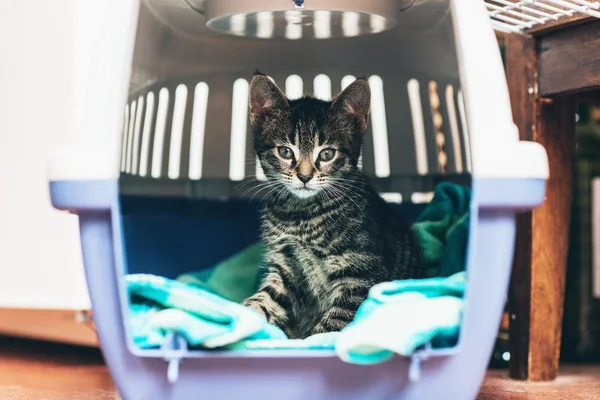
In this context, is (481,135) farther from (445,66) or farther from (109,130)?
(445,66)

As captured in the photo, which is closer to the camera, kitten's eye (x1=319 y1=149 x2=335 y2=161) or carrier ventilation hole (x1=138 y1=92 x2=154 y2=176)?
kitten's eye (x1=319 y1=149 x2=335 y2=161)

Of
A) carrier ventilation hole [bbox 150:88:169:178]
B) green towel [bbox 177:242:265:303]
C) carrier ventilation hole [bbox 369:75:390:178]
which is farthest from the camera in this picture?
carrier ventilation hole [bbox 369:75:390:178]

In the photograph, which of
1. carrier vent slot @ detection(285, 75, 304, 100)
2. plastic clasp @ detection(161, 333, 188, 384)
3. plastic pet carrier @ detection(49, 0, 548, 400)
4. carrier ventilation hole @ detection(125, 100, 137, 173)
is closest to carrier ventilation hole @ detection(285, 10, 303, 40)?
plastic pet carrier @ detection(49, 0, 548, 400)

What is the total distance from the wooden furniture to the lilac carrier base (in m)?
0.48

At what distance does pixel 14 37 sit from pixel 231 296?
0.87 meters

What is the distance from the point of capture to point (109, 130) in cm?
100

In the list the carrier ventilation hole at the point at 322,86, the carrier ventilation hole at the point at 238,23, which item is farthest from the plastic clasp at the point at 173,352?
the carrier ventilation hole at the point at 322,86

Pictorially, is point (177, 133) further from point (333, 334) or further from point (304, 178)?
point (333, 334)

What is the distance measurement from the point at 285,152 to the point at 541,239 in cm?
55

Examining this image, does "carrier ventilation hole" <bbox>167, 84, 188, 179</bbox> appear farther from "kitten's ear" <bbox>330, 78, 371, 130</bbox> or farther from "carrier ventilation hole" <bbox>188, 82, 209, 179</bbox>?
"kitten's ear" <bbox>330, 78, 371, 130</bbox>

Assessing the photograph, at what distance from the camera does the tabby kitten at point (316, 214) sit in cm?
140

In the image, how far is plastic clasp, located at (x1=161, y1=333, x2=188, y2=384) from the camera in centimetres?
98

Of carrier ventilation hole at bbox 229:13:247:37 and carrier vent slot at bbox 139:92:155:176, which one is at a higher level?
carrier ventilation hole at bbox 229:13:247:37

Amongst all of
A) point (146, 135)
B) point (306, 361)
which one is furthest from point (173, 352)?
point (146, 135)
